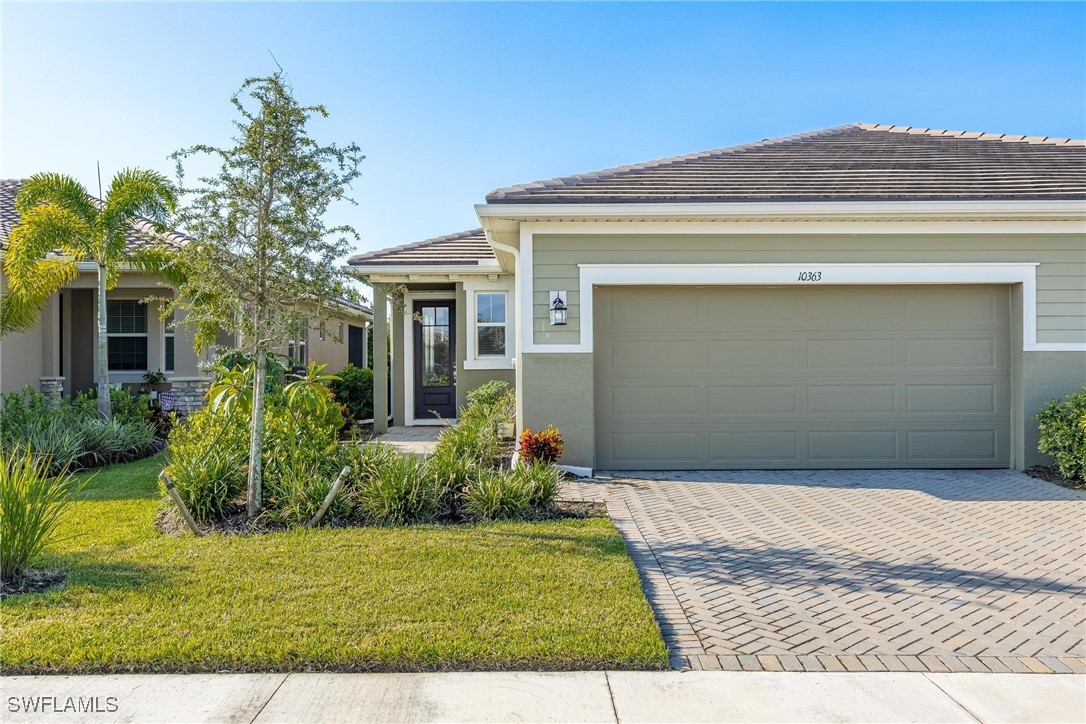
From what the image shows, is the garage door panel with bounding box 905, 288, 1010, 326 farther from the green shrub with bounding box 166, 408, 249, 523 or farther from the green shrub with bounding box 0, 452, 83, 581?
the green shrub with bounding box 0, 452, 83, 581

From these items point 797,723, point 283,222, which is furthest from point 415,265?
point 797,723

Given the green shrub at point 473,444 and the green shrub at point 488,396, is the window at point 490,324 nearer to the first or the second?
the green shrub at point 488,396

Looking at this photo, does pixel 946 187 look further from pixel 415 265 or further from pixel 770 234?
pixel 415 265

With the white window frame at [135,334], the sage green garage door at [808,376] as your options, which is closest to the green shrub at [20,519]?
the sage green garage door at [808,376]

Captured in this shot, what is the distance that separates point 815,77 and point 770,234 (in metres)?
3.80

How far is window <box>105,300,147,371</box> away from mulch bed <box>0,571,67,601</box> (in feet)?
34.7

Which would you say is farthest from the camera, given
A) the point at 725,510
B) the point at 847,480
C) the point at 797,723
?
the point at 847,480

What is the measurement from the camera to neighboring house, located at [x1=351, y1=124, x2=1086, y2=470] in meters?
8.56

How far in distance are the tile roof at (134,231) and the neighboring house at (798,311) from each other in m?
7.47

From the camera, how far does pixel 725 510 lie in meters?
6.89

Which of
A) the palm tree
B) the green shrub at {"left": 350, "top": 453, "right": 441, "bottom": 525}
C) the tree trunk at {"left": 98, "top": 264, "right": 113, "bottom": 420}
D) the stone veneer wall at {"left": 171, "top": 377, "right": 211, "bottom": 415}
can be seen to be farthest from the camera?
the stone veneer wall at {"left": 171, "top": 377, "right": 211, "bottom": 415}

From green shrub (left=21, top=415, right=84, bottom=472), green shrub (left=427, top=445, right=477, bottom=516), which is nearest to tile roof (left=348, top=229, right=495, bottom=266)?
green shrub (left=21, top=415, right=84, bottom=472)

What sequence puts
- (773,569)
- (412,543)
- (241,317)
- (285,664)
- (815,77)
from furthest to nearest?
(815,77) → (241,317) → (412,543) → (773,569) → (285,664)

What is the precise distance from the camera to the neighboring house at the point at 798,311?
8.56 meters
